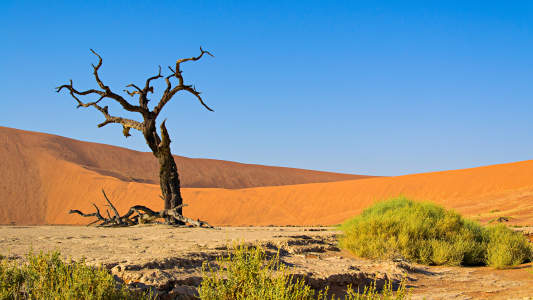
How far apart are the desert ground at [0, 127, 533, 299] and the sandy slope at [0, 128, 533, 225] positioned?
0.09 meters

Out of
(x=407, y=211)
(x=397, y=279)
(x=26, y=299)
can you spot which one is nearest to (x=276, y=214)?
(x=407, y=211)

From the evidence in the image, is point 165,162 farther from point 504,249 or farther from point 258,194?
point 258,194

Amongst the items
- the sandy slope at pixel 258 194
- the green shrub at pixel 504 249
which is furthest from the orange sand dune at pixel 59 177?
the green shrub at pixel 504 249

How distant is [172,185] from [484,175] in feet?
83.1

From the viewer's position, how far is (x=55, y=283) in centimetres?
378

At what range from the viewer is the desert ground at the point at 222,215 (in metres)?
5.63

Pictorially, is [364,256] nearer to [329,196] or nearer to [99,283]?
[99,283]

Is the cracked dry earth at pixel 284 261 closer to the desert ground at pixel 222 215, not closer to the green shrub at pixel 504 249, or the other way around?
the desert ground at pixel 222 215

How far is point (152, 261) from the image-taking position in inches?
199

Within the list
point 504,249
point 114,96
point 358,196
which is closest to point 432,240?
point 504,249

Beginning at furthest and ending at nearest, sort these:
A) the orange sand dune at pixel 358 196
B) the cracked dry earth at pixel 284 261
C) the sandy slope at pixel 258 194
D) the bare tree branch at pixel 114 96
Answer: the sandy slope at pixel 258 194, the orange sand dune at pixel 358 196, the bare tree branch at pixel 114 96, the cracked dry earth at pixel 284 261

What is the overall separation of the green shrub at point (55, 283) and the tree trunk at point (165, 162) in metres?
7.99

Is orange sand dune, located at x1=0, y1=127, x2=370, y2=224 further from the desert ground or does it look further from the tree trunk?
the tree trunk

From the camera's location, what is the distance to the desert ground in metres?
5.63
